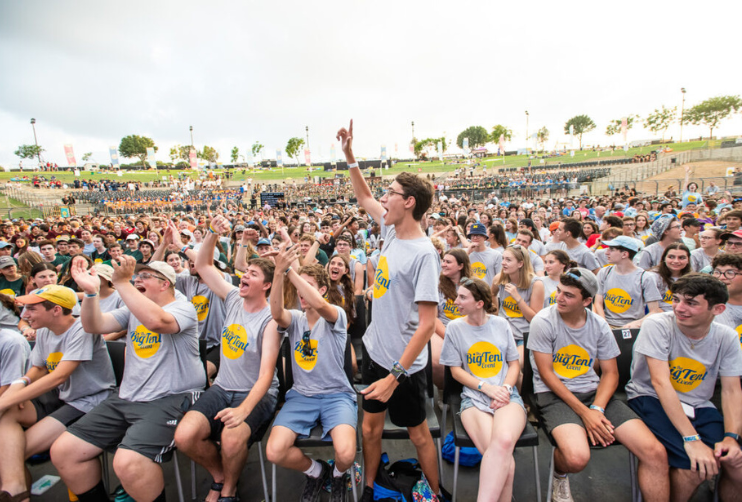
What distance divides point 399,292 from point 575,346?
1690 mm

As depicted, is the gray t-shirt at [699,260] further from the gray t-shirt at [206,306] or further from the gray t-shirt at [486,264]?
the gray t-shirt at [206,306]

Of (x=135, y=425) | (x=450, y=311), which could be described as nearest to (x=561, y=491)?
(x=450, y=311)

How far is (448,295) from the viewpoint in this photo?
409cm

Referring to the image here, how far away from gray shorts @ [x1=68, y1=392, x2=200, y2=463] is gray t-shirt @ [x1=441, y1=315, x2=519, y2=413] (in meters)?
2.24

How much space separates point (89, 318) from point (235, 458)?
5.32 ft

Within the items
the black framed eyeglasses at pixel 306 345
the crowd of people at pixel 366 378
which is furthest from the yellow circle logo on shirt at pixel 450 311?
the black framed eyeglasses at pixel 306 345

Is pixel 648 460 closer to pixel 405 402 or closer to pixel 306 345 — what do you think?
pixel 405 402

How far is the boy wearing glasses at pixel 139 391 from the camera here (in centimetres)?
251

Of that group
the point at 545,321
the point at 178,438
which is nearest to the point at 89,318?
the point at 178,438

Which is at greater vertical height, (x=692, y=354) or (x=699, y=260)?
(x=699, y=260)

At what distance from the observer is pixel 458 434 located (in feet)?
8.71

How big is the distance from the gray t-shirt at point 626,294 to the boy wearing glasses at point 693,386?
1394mm

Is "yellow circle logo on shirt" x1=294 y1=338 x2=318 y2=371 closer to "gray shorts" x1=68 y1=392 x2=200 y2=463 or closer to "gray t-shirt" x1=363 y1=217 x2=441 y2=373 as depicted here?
"gray t-shirt" x1=363 y1=217 x2=441 y2=373

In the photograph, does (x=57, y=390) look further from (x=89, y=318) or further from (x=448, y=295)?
(x=448, y=295)
